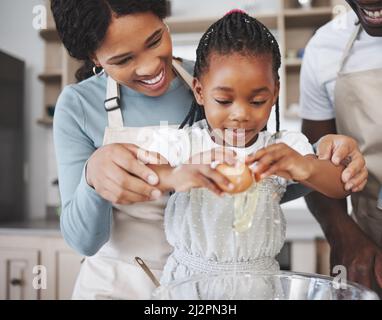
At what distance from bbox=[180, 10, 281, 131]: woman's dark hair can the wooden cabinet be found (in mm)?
424

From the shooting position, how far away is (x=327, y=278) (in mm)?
507

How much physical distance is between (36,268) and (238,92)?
0.55m

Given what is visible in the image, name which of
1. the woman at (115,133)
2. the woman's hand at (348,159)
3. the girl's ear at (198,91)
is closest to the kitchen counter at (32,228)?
the woman at (115,133)

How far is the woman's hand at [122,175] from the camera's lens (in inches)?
18.5

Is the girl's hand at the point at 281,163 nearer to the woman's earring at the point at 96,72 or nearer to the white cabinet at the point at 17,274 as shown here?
the woman's earring at the point at 96,72

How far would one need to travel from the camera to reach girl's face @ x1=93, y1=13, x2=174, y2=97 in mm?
559

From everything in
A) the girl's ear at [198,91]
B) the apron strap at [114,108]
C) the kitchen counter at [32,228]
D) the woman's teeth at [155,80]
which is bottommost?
the kitchen counter at [32,228]

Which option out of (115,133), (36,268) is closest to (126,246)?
(115,133)

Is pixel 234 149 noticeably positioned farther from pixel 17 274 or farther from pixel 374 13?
pixel 17 274

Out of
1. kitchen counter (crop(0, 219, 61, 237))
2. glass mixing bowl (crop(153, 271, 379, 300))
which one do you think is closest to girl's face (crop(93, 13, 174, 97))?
glass mixing bowl (crop(153, 271, 379, 300))

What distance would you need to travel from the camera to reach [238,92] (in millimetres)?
517

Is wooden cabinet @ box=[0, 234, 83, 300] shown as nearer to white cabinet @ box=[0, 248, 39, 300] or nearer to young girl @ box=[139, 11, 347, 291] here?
white cabinet @ box=[0, 248, 39, 300]

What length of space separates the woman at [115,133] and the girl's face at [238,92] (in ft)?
0.28
